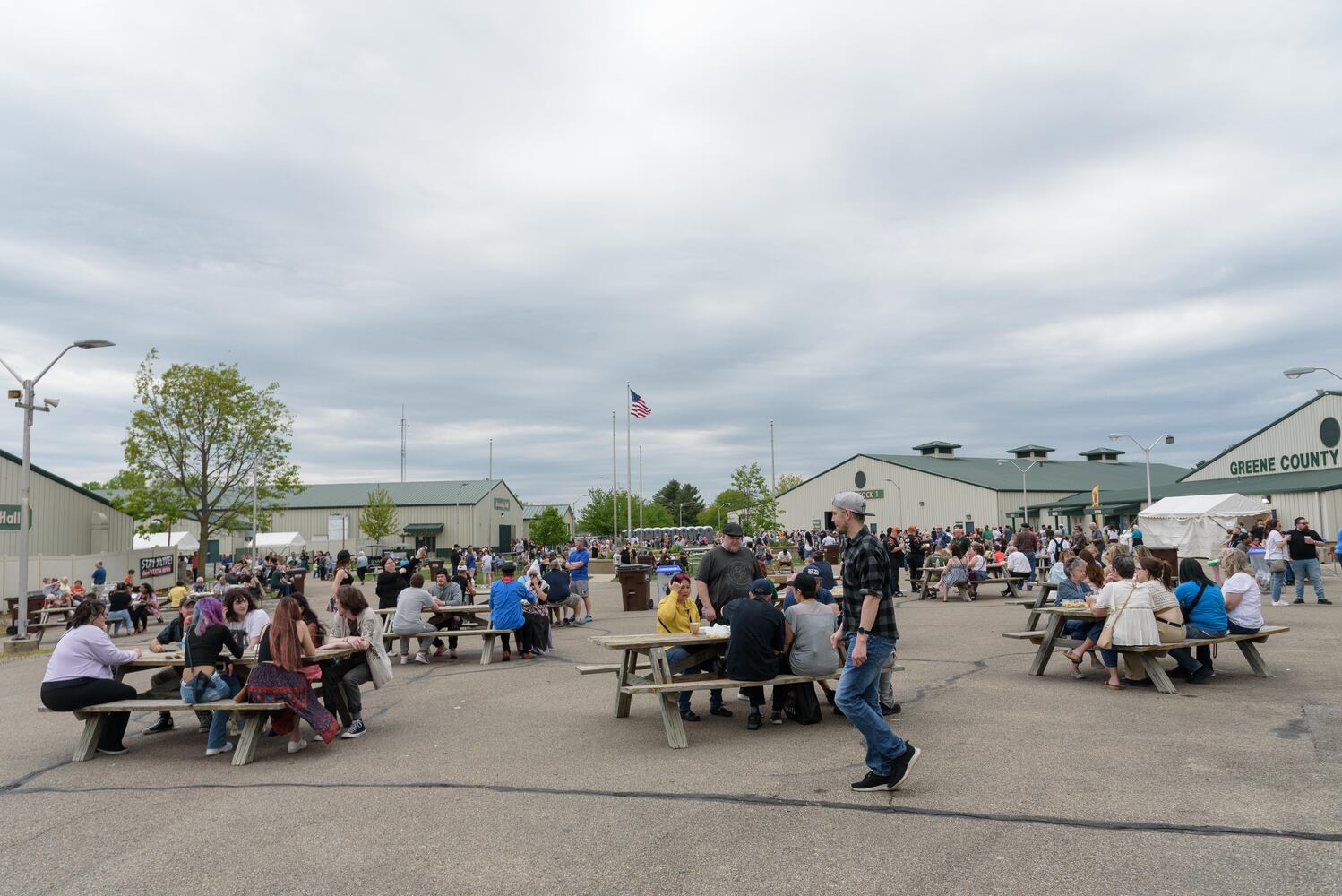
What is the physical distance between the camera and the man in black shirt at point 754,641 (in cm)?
754

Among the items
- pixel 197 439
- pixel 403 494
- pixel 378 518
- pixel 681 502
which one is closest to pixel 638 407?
pixel 197 439

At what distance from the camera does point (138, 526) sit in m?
41.2

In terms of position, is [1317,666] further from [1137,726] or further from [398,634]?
[398,634]

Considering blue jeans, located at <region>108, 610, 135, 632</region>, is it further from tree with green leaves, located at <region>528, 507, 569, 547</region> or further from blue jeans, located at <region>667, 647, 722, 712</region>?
tree with green leaves, located at <region>528, 507, 569, 547</region>

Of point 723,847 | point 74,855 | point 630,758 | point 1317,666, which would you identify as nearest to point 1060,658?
point 1317,666

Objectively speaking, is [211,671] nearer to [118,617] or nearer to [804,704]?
[804,704]

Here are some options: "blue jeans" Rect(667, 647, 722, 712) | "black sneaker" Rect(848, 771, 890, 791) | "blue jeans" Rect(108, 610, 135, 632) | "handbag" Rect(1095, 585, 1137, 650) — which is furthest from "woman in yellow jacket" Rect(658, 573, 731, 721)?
"blue jeans" Rect(108, 610, 135, 632)

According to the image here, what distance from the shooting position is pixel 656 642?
26.0 feet

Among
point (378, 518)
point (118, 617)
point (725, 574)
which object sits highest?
point (378, 518)

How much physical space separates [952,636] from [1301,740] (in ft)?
23.5

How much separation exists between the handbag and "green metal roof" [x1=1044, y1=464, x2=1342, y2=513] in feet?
122

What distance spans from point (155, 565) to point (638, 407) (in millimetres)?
20385

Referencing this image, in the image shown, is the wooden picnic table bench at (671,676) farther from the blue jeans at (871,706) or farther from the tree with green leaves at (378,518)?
the tree with green leaves at (378,518)

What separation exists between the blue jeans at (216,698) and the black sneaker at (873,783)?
5276 mm
